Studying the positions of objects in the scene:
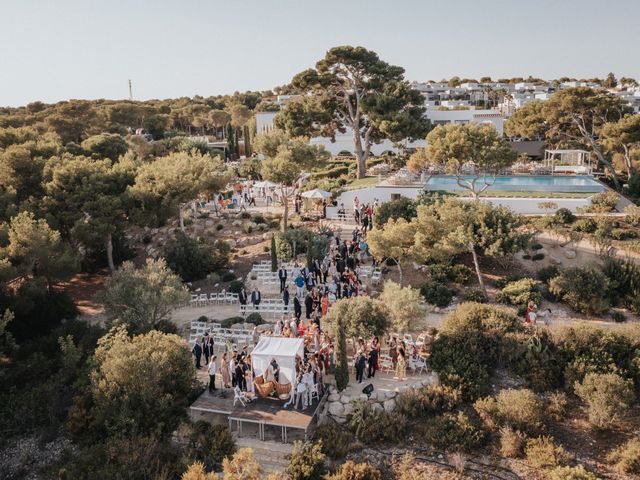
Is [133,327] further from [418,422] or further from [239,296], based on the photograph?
[418,422]

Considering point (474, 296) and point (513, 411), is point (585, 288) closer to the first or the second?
point (474, 296)

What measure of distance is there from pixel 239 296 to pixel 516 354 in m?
10.8

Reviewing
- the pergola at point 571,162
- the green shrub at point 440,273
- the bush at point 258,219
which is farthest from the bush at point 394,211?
the pergola at point 571,162

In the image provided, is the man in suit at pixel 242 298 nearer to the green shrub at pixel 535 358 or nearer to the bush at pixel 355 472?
the bush at pixel 355 472

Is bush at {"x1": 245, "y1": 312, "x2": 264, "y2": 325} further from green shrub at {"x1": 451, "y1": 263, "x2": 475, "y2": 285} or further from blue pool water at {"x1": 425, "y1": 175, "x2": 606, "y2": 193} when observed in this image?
blue pool water at {"x1": 425, "y1": 175, "x2": 606, "y2": 193}

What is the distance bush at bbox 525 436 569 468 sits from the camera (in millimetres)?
12320

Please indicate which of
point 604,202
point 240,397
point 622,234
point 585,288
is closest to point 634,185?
point 604,202

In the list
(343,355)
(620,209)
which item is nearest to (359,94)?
(620,209)

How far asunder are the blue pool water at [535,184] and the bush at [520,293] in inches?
517

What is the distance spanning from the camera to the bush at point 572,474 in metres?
11.4

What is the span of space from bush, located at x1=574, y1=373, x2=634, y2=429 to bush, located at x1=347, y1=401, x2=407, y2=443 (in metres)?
4.97

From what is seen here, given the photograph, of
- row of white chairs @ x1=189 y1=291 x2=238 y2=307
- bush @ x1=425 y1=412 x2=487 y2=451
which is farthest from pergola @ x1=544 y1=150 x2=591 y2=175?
bush @ x1=425 y1=412 x2=487 y2=451

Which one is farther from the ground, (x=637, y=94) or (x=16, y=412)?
(x=637, y=94)

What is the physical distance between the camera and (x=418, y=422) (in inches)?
560
